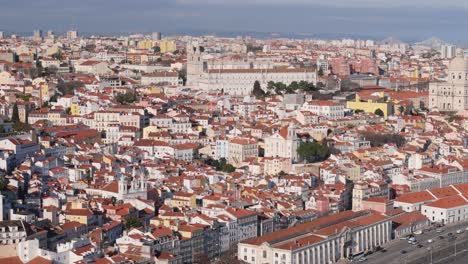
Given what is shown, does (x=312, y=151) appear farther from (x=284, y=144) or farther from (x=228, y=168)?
(x=228, y=168)

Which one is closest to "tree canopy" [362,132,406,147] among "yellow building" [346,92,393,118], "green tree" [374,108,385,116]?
"green tree" [374,108,385,116]

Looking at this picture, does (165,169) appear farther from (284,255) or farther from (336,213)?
(284,255)

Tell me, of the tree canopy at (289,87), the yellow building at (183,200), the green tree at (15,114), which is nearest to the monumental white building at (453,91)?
the tree canopy at (289,87)

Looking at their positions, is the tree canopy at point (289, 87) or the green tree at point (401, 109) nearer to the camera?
the green tree at point (401, 109)

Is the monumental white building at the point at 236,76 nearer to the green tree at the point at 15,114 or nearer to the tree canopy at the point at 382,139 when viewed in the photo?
the tree canopy at the point at 382,139

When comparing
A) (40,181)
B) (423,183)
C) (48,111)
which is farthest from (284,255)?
(48,111)

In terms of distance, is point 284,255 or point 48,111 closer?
point 284,255
